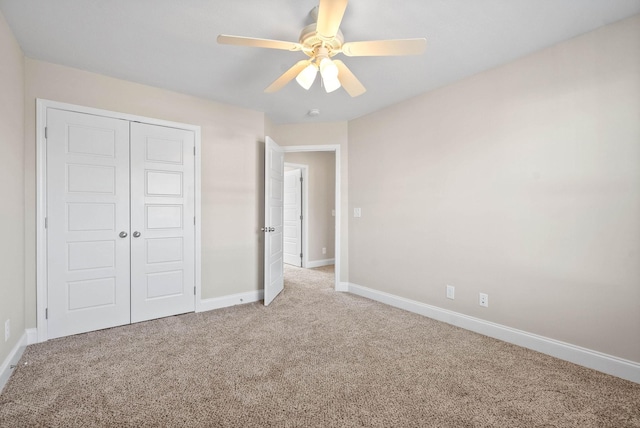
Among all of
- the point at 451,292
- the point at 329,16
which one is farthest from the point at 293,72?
the point at 451,292

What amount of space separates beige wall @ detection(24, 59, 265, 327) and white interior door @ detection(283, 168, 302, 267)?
2230 millimetres

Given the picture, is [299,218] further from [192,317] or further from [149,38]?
[149,38]

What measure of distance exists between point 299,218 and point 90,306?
382 cm

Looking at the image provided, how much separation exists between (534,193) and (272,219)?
2.72 meters

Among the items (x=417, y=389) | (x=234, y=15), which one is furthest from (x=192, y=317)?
(x=234, y=15)

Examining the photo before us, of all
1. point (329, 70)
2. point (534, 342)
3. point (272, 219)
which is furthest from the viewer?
point (272, 219)

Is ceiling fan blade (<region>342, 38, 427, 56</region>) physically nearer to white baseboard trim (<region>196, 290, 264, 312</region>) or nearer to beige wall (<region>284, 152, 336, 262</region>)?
white baseboard trim (<region>196, 290, 264, 312</region>)

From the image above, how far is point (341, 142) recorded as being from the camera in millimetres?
4227

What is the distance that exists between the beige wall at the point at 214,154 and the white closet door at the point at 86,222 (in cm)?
15

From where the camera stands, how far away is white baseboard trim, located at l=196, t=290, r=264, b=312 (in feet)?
11.2

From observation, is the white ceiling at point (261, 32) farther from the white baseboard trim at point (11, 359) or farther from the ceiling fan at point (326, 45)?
the white baseboard trim at point (11, 359)

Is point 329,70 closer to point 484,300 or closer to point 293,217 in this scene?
point 484,300

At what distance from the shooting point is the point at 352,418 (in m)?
1.60

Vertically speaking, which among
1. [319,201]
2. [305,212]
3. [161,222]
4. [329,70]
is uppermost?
[329,70]
